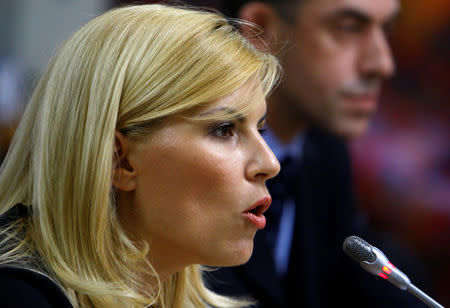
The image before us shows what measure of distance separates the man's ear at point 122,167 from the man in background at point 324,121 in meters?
1.16

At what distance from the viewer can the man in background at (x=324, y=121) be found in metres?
2.60

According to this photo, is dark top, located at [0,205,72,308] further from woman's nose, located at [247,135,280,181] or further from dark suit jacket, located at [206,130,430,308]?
dark suit jacket, located at [206,130,430,308]

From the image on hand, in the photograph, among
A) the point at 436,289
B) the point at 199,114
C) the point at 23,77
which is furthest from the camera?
the point at 23,77

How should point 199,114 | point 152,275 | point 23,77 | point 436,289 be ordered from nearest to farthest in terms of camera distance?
point 199,114 < point 152,275 < point 436,289 < point 23,77

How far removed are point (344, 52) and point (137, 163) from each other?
1441mm

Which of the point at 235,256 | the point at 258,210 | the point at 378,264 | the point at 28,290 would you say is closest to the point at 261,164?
the point at 258,210

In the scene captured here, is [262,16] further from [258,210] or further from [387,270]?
[387,270]

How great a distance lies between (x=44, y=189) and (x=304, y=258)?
1469 mm

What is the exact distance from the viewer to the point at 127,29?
143 cm

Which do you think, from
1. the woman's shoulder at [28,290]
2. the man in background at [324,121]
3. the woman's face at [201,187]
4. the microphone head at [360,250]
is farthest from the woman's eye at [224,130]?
the man in background at [324,121]

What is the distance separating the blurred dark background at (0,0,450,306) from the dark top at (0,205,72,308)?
1459mm

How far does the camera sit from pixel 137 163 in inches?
55.5

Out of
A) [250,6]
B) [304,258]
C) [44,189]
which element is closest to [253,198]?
[44,189]

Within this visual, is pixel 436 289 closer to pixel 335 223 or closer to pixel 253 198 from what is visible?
pixel 335 223
